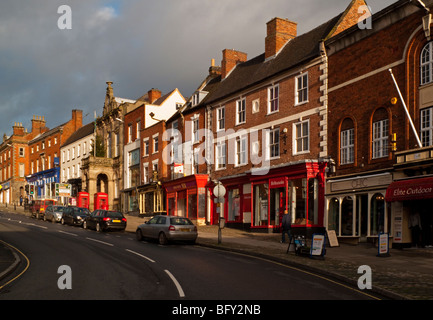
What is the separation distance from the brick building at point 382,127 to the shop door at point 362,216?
5 centimetres

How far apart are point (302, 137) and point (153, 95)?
1155 inches

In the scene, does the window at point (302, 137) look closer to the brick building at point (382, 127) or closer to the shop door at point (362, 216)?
the brick building at point (382, 127)

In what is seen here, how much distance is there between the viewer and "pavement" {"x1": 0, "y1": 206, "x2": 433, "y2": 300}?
11.5 m

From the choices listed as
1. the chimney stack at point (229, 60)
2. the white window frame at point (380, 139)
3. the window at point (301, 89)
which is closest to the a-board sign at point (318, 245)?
the white window frame at point (380, 139)

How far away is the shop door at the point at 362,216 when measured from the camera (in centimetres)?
2189

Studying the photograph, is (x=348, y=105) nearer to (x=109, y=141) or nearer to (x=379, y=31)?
(x=379, y=31)

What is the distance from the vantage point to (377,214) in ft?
69.7

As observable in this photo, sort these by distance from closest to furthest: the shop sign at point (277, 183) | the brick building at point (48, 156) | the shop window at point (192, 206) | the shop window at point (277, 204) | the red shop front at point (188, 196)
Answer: the shop sign at point (277, 183) → the shop window at point (277, 204) → the red shop front at point (188, 196) → the shop window at point (192, 206) → the brick building at point (48, 156)

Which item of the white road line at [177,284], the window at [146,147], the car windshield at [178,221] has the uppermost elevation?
the window at [146,147]

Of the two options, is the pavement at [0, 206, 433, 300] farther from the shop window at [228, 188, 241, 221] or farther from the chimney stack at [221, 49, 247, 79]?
the chimney stack at [221, 49, 247, 79]

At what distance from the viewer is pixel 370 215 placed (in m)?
21.4

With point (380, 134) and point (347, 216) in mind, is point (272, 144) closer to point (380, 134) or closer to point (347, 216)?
point (347, 216)

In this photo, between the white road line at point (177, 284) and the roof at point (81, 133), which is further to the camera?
the roof at point (81, 133)
